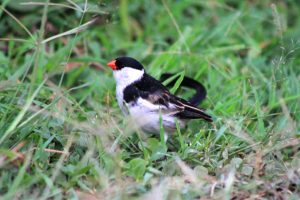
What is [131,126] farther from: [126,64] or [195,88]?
[195,88]

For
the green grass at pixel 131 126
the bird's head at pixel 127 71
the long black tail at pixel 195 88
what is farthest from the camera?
the long black tail at pixel 195 88

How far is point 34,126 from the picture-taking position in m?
3.52

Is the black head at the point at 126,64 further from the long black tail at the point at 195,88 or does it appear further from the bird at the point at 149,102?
the long black tail at the point at 195,88

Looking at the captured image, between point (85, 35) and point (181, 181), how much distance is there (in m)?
2.36

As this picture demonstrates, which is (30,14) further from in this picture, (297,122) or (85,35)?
(297,122)

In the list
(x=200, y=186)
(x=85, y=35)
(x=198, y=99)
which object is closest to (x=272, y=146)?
(x=200, y=186)

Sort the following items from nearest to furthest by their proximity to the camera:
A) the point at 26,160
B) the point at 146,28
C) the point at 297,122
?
the point at 26,160 < the point at 297,122 < the point at 146,28

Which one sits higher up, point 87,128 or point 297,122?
point 87,128

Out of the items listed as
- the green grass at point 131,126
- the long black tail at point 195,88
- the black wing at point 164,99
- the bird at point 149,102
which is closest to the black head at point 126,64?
the bird at point 149,102

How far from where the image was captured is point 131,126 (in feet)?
11.0

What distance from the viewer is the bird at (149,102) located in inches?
152

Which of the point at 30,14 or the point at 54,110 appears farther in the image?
the point at 30,14

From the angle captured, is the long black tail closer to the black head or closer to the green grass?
the green grass

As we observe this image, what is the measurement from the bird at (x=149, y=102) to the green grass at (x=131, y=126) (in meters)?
0.10
